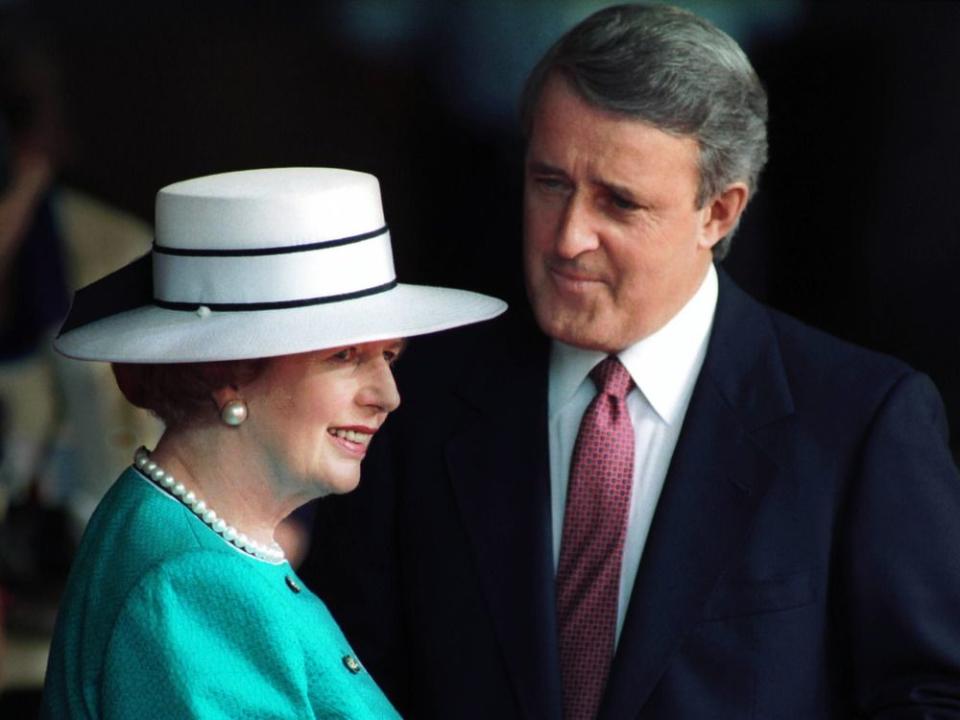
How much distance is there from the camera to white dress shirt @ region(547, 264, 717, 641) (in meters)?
2.40

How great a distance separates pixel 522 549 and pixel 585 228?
1.64 feet

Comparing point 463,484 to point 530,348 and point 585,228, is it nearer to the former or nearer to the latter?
point 530,348

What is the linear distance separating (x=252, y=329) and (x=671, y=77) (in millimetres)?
788

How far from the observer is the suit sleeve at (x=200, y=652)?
168 cm

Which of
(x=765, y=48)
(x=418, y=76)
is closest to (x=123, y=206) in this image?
(x=418, y=76)

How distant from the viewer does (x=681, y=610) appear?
227 centimetres

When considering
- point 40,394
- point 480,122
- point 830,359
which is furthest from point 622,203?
point 40,394

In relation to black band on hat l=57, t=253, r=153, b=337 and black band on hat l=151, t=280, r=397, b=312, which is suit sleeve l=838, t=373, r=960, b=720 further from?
black band on hat l=57, t=253, r=153, b=337

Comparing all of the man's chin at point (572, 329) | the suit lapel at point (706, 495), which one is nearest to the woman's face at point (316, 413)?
the man's chin at point (572, 329)

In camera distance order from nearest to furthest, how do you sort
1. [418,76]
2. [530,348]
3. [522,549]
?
[522,549] < [530,348] < [418,76]

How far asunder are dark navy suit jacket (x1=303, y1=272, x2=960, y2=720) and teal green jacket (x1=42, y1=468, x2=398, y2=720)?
53cm

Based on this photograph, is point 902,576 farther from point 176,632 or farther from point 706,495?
point 176,632

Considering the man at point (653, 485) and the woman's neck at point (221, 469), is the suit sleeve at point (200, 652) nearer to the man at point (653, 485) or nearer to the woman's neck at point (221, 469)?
the woman's neck at point (221, 469)

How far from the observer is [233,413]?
1855mm
